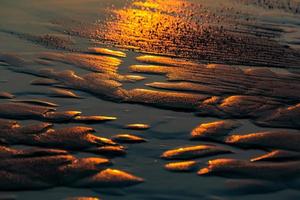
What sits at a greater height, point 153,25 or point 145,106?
point 153,25

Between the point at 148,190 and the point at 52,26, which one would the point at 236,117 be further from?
the point at 52,26

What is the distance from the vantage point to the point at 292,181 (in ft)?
13.7

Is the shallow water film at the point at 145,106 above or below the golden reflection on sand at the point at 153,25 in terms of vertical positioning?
below

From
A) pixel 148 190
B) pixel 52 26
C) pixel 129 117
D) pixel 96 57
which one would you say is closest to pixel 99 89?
pixel 129 117

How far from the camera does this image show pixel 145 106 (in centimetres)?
577

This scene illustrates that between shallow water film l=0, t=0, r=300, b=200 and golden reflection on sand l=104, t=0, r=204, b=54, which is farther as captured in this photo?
golden reflection on sand l=104, t=0, r=204, b=54

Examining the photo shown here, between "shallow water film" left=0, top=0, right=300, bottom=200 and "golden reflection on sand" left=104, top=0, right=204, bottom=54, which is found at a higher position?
"golden reflection on sand" left=104, top=0, right=204, bottom=54

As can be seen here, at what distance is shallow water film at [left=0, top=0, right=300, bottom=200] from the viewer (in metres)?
4.06

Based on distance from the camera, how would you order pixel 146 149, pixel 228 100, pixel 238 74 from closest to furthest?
pixel 146 149
pixel 228 100
pixel 238 74

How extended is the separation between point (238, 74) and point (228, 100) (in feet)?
3.32

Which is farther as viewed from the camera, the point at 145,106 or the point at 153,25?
the point at 153,25

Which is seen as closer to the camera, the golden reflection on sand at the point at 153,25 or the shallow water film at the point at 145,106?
the shallow water film at the point at 145,106

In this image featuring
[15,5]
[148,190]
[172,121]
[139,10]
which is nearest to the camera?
[148,190]

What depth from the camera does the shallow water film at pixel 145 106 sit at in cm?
406
